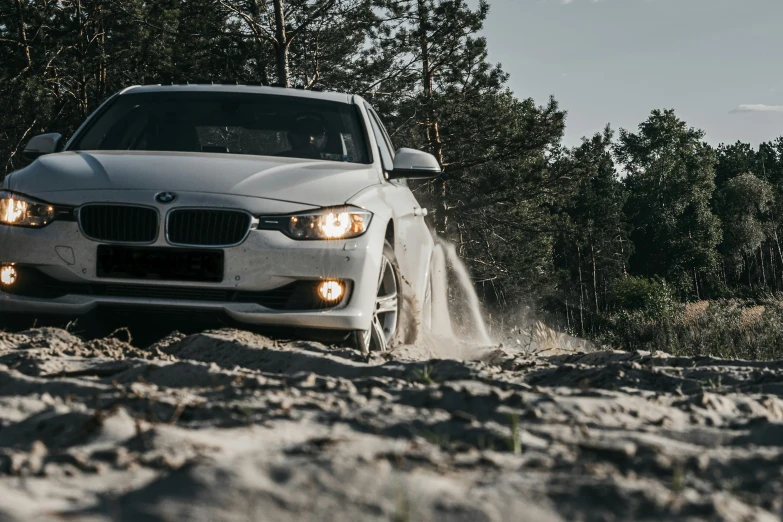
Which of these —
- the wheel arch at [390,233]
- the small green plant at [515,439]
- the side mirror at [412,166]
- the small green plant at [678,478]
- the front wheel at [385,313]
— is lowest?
the small green plant at [678,478]

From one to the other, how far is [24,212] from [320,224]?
1625 mm

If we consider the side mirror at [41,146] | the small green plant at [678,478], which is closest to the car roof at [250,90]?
the side mirror at [41,146]

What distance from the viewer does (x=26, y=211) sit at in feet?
16.6

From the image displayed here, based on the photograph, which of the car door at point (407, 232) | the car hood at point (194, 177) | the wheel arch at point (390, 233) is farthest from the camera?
the car door at point (407, 232)

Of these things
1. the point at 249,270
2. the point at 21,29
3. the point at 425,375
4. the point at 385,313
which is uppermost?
the point at 21,29

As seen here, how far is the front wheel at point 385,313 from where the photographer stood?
5.12m

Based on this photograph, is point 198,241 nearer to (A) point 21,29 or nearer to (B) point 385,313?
(B) point 385,313

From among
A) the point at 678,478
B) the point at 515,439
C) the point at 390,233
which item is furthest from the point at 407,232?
the point at 678,478

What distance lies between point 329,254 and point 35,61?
21.4 meters

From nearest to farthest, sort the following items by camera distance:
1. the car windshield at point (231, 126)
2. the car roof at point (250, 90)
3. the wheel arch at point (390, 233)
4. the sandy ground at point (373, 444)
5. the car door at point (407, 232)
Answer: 1. the sandy ground at point (373, 444)
2. the wheel arch at point (390, 233)
3. the car door at point (407, 232)
4. the car windshield at point (231, 126)
5. the car roof at point (250, 90)

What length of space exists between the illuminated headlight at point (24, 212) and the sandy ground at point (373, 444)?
3.26 feet

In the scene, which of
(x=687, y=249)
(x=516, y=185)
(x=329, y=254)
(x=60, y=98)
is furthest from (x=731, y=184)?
(x=329, y=254)

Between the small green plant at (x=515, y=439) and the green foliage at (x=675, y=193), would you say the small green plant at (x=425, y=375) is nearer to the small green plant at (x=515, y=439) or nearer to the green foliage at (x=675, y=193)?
the small green plant at (x=515, y=439)

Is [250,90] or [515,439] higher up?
[250,90]
